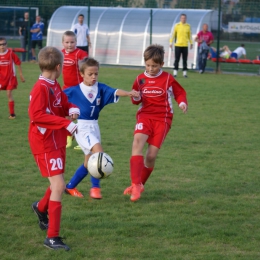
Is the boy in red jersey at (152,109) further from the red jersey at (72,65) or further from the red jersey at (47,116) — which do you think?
the red jersey at (72,65)

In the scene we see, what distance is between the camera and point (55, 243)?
4484mm

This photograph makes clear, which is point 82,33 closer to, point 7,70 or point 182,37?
point 182,37

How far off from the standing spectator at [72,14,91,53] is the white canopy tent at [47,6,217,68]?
9.46 ft

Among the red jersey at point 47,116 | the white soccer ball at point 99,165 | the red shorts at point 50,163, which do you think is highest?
the red jersey at point 47,116

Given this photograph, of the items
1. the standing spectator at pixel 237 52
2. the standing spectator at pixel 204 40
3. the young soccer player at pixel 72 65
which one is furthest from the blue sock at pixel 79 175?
the standing spectator at pixel 237 52

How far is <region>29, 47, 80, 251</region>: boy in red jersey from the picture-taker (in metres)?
4.45

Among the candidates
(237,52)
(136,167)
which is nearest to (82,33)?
(237,52)

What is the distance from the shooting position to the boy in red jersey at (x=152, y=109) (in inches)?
242

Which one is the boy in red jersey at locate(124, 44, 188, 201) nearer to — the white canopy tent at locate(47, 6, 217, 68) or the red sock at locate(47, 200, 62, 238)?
the red sock at locate(47, 200, 62, 238)

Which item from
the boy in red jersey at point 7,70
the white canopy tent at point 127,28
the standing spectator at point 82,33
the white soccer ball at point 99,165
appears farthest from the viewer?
the white canopy tent at point 127,28

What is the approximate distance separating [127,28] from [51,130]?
62.3 feet

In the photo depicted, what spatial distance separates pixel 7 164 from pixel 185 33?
1314 cm

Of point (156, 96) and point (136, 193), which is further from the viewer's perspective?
point (156, 96)

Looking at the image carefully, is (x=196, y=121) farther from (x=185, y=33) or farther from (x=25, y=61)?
(x=25, y=61)
